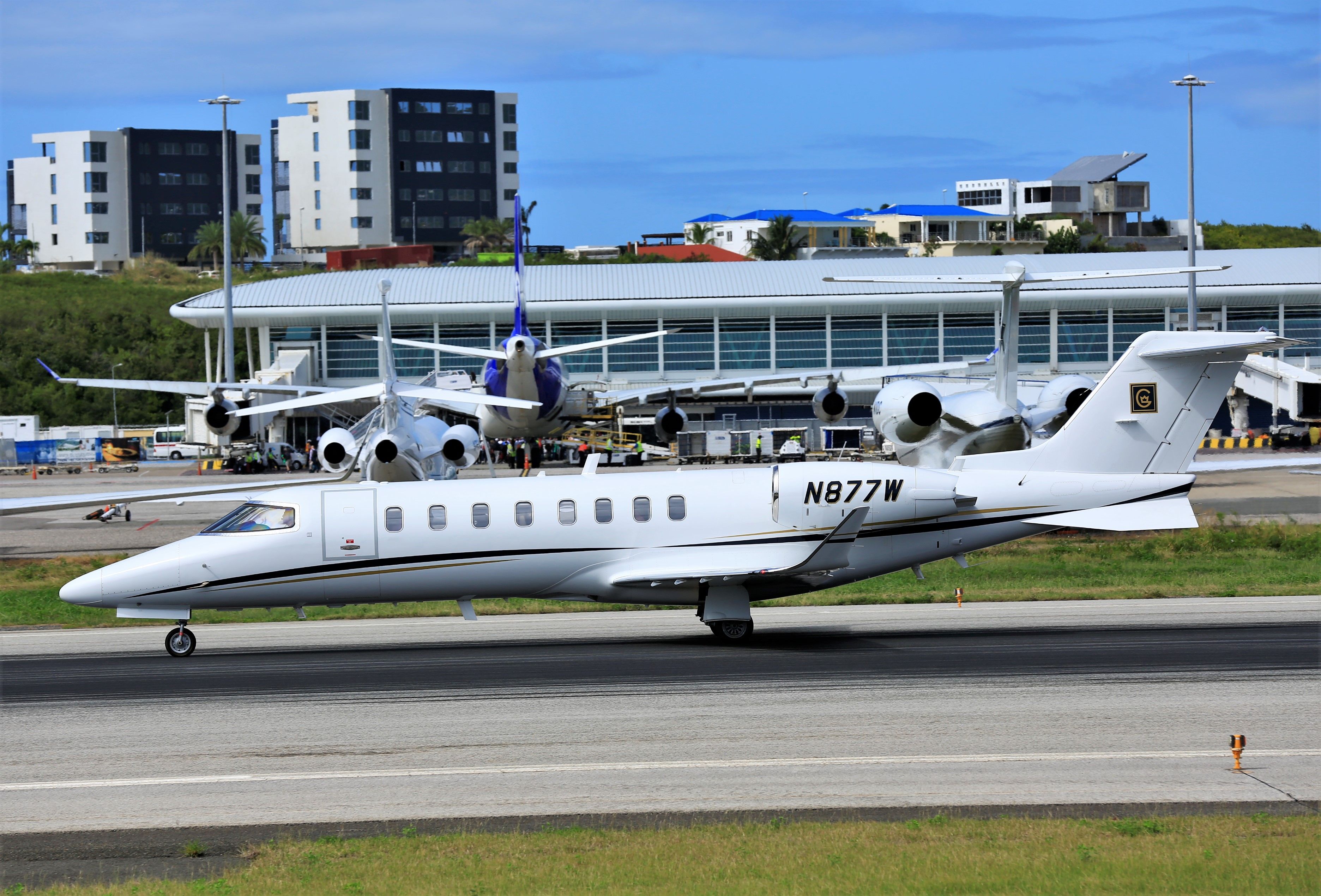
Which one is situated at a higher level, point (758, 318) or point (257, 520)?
point (758, 318)

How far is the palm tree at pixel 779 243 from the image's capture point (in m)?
126

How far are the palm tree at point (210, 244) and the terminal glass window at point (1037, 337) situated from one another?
85.5 metres

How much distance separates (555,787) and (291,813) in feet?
7.60

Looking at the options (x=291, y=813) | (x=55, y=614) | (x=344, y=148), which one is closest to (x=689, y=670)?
(x=291, y=813)

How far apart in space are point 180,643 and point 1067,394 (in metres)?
25.8

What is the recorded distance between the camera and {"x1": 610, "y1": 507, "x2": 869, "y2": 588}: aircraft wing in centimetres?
1894

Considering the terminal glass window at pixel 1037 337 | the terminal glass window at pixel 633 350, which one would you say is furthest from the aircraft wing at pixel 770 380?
the terminal glass window at pixel 1037 337

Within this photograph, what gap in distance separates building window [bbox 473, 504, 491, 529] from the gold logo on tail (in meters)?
9.67

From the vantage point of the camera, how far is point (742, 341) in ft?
265

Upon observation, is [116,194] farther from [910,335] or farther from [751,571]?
[751,571]

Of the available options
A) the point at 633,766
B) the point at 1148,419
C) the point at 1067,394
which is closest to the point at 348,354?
the point at 1067,394

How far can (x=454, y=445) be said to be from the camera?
131 feet

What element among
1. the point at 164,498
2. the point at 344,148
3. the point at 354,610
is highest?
the point at 344,148

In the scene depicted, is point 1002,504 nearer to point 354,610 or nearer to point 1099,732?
point 1099,732
